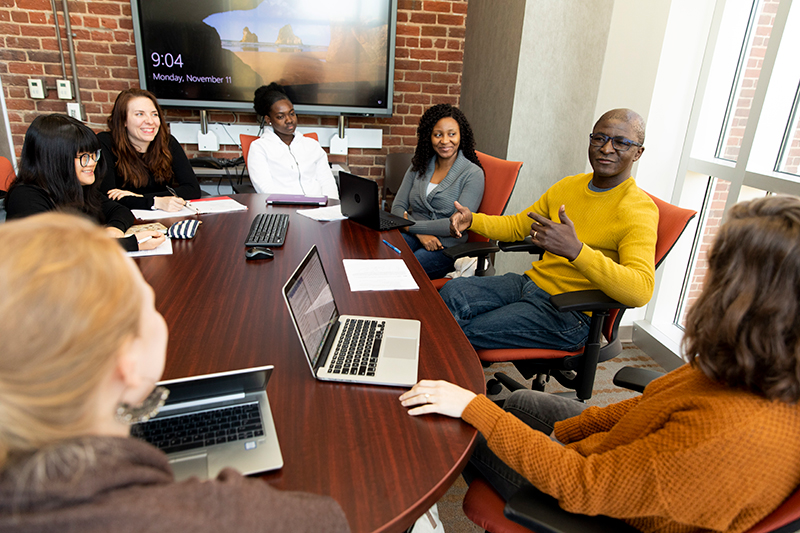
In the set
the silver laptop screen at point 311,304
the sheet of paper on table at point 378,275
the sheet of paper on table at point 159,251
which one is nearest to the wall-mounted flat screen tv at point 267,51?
the sheet of paper on table at point 159,251

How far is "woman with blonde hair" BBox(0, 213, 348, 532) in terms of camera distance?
0.41 meters

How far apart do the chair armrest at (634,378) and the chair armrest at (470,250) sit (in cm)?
89

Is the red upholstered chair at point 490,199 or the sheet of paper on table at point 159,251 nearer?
the sheet of paper on table at point 159,251

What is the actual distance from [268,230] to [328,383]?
1.13 metres

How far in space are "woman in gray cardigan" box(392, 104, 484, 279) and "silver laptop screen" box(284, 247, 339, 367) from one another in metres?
1.16

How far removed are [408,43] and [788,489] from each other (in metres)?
3.73

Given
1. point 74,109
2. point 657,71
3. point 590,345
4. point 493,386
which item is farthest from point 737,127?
point 74,109

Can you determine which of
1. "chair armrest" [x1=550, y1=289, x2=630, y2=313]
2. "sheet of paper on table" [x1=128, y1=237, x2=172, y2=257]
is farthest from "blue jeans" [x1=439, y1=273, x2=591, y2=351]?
"sheet of paper on table" [x1=128, y1=237, x2=172, y2=257]

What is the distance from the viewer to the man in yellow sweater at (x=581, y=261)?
1552mm

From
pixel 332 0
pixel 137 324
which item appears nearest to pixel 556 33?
pixel 332 0

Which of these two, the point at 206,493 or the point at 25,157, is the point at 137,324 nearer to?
the point at 206,493

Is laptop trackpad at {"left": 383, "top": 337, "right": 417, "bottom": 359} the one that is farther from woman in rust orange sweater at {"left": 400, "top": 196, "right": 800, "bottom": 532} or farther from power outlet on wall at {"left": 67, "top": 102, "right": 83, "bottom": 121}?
power outlet on wall at {"left": 67, "top": 102, "right": 83, "bottom": 121}

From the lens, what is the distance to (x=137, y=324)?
1.59ft

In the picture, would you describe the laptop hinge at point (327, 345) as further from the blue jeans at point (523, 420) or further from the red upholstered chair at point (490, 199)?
the red upholstered chair at point (490, 199)
